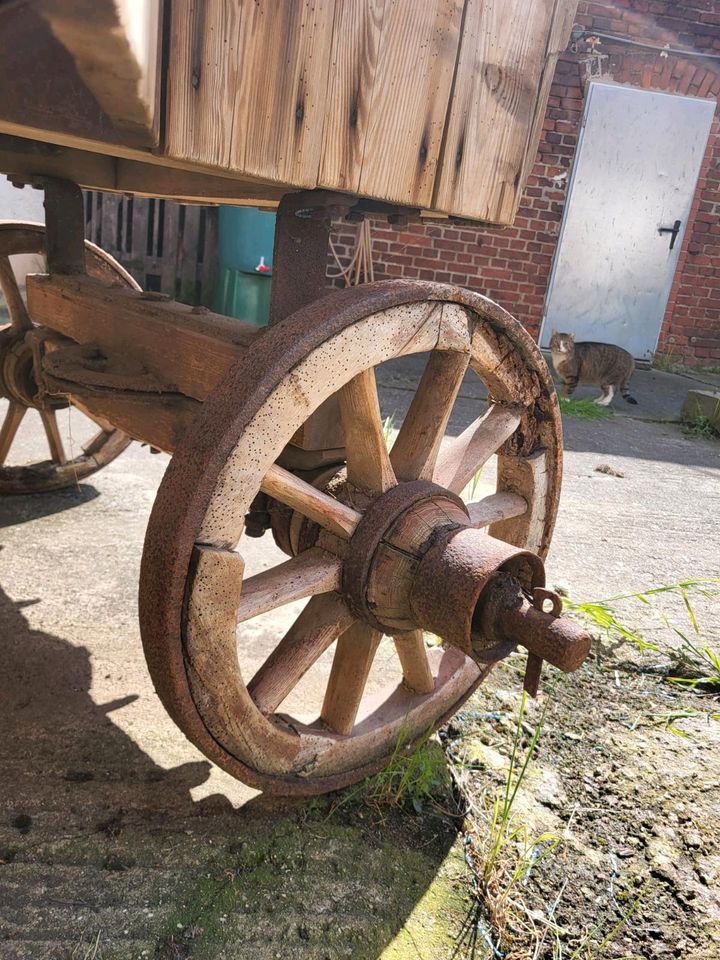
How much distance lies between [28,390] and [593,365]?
4.48 m

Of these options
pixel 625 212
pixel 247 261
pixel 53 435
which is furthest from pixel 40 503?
pixel 625 212

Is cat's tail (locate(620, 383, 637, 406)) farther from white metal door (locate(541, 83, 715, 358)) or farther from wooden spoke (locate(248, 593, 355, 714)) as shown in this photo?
wooden spoke (locate(248, 593, 355, 714))

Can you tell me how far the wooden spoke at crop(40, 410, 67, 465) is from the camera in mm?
2719

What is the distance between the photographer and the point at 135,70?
972mm

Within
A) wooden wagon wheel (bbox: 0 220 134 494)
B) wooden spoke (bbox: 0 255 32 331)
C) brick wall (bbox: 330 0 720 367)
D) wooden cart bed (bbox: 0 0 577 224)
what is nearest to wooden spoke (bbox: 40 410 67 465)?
wooden wagon wheel (bbox: 0 220 134 494)

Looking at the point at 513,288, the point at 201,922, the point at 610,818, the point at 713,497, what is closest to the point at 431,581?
the point at 201,922

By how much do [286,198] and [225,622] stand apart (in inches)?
36.4

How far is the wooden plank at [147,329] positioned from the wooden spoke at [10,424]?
671 millimetres

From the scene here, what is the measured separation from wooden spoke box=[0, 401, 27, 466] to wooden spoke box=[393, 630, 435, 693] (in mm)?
1784

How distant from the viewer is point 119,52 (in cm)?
94

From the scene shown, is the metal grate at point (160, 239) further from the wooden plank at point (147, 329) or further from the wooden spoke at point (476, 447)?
the wooden spoke at point (476, 447)

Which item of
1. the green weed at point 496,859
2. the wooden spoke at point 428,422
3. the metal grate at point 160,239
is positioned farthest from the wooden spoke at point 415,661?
the metal grate at point 160,239

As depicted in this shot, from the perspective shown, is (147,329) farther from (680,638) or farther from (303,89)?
(680,638)

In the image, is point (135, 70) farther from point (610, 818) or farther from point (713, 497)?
point (713, 497)
